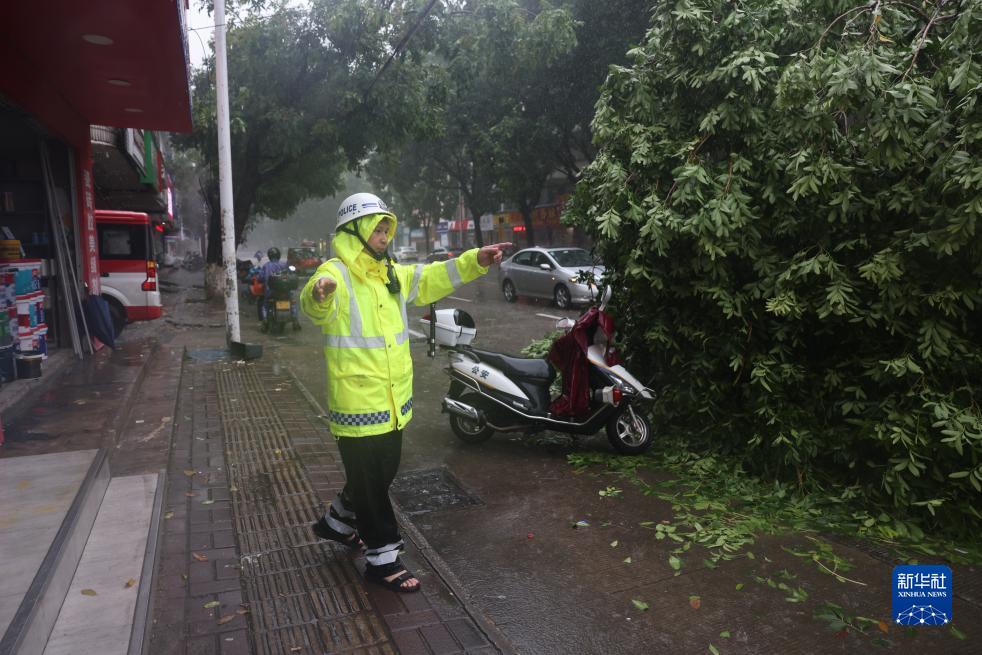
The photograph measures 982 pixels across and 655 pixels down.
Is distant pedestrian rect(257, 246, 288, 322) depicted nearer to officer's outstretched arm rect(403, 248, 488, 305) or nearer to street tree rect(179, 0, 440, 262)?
street tree rect(179, 0, 440, 262)

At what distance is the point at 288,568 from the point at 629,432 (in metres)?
2.95

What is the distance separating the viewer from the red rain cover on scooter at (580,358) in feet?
18.8

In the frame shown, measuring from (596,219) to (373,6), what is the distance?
13.1 m

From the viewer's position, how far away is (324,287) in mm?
3258

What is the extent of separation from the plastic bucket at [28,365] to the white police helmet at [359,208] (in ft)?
18.1

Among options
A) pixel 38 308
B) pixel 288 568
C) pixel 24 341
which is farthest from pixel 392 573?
pixel 38 308

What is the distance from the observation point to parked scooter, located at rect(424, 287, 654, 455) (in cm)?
568

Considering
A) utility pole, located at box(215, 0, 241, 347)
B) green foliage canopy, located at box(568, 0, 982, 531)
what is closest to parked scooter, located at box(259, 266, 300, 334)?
utility pole, located at box(215, 0, 241, 347)

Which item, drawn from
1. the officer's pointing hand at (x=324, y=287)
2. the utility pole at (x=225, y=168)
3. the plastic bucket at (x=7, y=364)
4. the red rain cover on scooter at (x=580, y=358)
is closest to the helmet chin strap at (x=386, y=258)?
the officer's pointing hand at (x=324, y=287)

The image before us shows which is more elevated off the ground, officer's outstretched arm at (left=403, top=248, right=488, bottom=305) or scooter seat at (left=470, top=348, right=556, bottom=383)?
officer's outstretched arm at (left=403, top=248, right=488, bottom=305)

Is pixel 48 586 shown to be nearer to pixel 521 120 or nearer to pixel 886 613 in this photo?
pixel 886 613

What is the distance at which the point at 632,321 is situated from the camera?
628 centimetres

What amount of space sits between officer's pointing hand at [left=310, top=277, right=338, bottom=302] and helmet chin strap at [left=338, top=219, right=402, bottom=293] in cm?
36

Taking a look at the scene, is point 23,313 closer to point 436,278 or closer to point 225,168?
point 225,168
